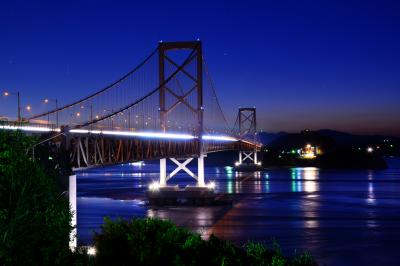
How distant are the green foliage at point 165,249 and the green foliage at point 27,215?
3.40 ft

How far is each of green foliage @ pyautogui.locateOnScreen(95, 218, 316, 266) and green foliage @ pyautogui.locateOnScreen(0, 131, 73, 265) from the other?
1.04 meters

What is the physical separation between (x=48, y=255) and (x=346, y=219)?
39221 mm

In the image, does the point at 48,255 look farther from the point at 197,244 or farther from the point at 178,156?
the point at 178,156

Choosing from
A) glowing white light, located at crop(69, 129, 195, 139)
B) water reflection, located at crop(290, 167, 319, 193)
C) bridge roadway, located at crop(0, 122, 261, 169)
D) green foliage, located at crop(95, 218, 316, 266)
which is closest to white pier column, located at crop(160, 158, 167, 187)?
bridge roadway, located at crop(0, 122, 261, 169)

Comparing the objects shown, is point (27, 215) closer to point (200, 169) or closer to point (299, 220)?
point (299, 220)

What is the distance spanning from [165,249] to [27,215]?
9.18ft

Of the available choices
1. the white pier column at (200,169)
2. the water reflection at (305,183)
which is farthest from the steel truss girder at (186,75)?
the water reflection at (305,183)

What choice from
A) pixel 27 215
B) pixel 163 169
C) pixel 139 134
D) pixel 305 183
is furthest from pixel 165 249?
pixel 305 183

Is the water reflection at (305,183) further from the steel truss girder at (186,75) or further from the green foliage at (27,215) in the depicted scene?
the green foliage at (27,215)

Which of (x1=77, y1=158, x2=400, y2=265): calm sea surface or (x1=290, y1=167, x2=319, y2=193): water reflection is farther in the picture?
(x1=290, y1=167, x2=319, y2=193): water reflection

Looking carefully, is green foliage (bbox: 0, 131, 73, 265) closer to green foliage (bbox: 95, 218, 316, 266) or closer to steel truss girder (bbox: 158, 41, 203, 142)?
green foliage (bbox: 95, 218, 316, 266)

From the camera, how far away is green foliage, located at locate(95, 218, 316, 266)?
488 inches

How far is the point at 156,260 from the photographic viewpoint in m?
12.6

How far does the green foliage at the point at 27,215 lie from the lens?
13305 mm
